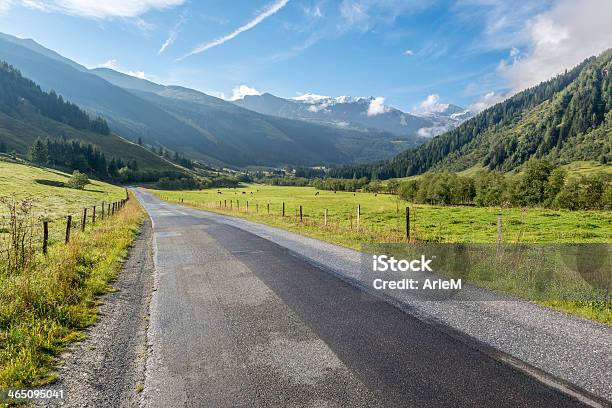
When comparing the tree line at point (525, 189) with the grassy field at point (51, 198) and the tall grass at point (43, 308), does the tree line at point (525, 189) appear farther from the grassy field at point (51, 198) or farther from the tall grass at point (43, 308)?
the tall grass at point (43, 308)

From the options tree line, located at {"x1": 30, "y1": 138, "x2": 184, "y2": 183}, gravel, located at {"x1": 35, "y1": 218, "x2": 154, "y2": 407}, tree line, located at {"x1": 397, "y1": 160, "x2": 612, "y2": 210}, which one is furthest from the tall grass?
tree line, located at {"x1": 30, "y1": 138, "x2": 184, "y2": 183}

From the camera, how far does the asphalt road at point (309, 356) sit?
4922 millimetres

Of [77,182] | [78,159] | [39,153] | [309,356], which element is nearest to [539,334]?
[309,356]

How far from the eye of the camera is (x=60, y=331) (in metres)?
7.07

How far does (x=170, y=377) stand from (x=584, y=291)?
33.5ft

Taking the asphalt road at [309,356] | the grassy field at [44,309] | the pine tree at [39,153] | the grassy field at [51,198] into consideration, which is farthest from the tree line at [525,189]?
the pine tree at [39,153]

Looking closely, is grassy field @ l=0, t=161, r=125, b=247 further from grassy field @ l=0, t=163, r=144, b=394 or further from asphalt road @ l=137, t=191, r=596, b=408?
asphalt road @ l=137, t=191, r=596, b=408

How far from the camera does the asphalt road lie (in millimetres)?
4922

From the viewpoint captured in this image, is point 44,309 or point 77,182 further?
point 77,182

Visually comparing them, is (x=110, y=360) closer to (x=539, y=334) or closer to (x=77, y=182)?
(x=539, y=334)

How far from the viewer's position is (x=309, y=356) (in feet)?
20.0

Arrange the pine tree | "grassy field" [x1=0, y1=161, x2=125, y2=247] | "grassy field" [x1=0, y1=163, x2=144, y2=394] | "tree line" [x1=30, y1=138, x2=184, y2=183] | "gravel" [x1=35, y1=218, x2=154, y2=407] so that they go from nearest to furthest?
"gravel" [x1=35, y1=218, x2=154, y2=407]
"grassy field" [x1=0, y1=163, x2=144, y2=394]
"grassy field" [x1=0, y1=161, x2=125, y2=247]
the pine tree
"tree line" [x1=30, y1=138, x2=184, y2=183]

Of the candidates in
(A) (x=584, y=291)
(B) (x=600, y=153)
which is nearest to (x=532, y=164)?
(A) (x=584, y=291)

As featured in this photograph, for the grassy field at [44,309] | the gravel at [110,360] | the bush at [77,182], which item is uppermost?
the bush at [77,182]
